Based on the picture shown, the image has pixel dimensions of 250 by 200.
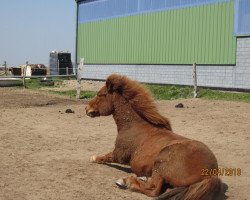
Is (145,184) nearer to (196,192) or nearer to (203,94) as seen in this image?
(196,192)

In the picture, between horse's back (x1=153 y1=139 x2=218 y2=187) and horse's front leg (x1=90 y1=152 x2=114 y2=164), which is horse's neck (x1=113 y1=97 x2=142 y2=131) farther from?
horse's back (x1=153 y1=139 x2=218 y2=187)

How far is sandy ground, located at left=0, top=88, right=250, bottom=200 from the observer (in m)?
5.13

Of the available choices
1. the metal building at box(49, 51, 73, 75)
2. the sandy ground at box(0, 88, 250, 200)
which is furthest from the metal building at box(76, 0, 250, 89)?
the sandy ground at box(0, 88, 250, 200)

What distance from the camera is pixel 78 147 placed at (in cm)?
781

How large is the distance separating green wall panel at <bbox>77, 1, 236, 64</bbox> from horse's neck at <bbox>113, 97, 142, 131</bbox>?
48.5 ft

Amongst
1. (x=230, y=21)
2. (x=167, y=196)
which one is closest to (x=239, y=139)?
(x=167, y=196)

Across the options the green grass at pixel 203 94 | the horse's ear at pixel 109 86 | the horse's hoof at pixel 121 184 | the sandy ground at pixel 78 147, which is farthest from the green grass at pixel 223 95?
the horse's hoof at pixel 121 184

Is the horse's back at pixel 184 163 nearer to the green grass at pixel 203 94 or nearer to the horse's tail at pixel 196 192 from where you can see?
the horse's tail at pixel 196 192

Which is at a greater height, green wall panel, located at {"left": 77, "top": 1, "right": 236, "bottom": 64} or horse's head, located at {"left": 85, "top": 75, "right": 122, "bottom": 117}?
green wall panel, located at {"left": 77, "top": 1, "right": 236, "bottom": 64}

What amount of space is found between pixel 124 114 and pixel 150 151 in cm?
99

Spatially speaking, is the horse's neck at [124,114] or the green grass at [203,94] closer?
the horse's neck at [124,114]

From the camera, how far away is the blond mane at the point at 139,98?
19.1 ft

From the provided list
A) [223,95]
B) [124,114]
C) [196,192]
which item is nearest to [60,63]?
[223,95]

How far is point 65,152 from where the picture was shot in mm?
7289
